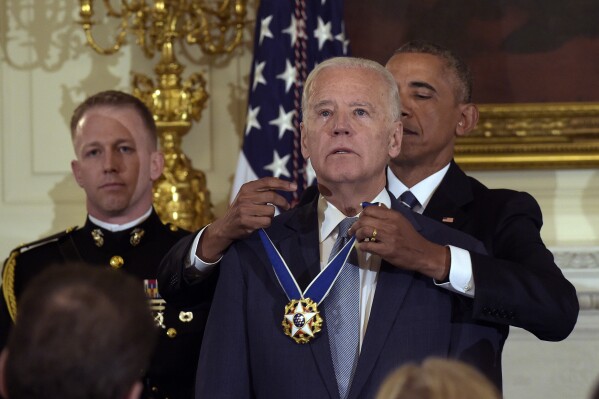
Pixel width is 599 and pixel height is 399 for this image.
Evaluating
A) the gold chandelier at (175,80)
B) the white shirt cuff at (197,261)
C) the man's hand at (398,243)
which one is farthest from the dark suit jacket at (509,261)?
the gold chandelier at (175,80)

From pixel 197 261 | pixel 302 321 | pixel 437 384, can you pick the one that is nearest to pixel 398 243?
pixel 302 321

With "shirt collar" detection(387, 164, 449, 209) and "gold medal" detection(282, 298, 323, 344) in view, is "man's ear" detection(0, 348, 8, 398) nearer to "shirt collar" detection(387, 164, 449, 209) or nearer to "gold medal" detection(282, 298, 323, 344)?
"gold medal" detection(282, 298, 323, 344)

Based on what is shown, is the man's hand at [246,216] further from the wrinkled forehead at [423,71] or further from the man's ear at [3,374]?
the man's ear at [3,374]

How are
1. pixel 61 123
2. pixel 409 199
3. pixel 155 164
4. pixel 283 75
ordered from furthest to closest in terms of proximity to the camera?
pixel 61 123 → pixel 283 75 → pixel 155 164 → pixel 409 199

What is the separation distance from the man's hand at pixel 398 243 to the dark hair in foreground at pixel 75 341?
1.03m

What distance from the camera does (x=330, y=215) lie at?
112 inches

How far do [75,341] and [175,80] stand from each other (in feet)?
10.8

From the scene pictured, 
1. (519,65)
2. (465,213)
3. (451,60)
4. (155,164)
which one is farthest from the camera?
(519,65)

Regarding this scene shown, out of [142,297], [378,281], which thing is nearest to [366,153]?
[378,281]

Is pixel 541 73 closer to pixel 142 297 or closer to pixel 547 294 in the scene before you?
pixel 547 294

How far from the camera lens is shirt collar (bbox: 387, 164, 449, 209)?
11.1ft

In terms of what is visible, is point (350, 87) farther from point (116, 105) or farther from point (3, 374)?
point (3, 374)

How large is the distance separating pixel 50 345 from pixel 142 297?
0.53 feet

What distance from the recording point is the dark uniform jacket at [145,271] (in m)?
3.50
